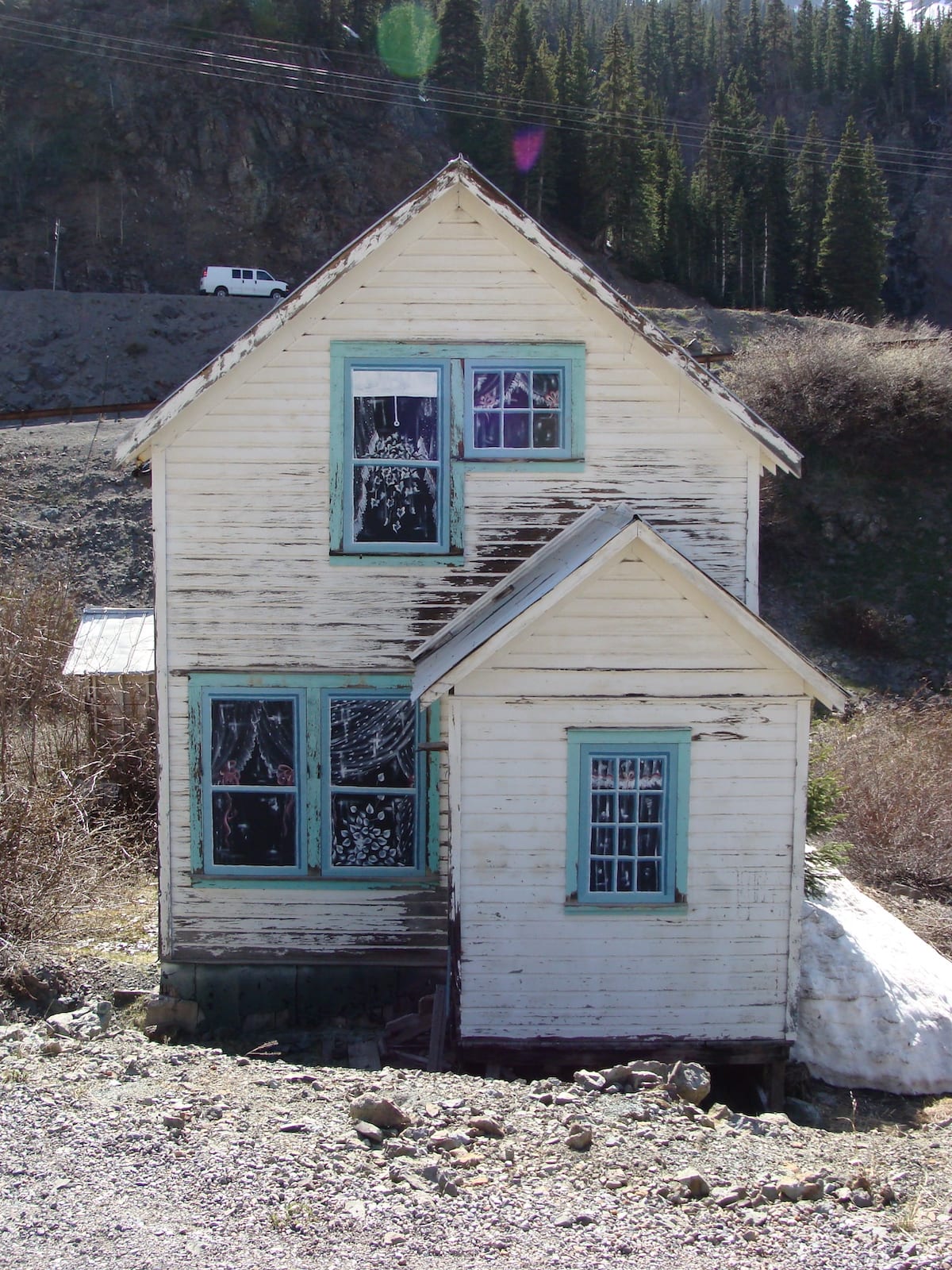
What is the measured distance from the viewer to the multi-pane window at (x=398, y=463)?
29.7 ft

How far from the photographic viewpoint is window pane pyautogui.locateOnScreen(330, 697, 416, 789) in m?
9.24

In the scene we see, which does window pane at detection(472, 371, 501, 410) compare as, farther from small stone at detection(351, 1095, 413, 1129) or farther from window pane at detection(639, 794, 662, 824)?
small stone at detection(351, 1095, 413, 1129)

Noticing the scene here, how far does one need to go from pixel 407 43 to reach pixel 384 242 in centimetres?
6942

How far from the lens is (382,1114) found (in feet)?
20.3

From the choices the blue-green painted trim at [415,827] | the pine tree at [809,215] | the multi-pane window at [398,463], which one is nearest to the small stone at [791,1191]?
the blue-green painted trim at [415,827]

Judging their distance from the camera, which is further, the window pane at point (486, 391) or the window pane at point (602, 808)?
the window pane at point (486, 391)

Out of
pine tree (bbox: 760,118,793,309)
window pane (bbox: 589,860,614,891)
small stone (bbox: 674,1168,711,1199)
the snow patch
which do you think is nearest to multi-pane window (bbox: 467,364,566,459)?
window pane (bbox: 589,860,614,891)

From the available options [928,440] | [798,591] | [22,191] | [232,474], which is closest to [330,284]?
[232,474]

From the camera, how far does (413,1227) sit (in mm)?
5223

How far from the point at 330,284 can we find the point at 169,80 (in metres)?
57.2

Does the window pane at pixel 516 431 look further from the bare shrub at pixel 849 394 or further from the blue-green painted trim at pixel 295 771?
the bare shrub at pixel 849 394

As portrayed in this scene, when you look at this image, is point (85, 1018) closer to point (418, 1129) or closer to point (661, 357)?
point (418, 1129)

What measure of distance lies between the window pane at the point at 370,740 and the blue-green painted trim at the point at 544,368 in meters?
2.18

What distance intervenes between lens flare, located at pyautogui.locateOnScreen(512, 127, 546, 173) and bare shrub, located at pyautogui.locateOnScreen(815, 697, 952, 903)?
177 feet
